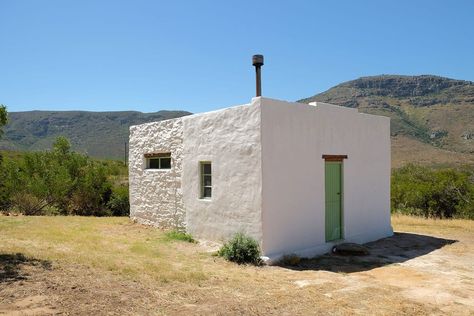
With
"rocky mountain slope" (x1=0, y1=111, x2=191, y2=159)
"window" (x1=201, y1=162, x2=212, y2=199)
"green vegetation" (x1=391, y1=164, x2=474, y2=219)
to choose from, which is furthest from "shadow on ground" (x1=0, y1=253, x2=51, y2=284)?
"rocky mountain slope" (x1=0, y1=111, x2=191, y2=159)

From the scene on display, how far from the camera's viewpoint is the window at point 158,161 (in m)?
11.7

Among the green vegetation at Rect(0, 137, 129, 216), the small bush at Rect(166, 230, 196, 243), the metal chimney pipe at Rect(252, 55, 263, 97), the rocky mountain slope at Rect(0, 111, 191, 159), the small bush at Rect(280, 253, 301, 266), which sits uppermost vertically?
the rocky mountain slope at Rect(0, 111, 191, 159)

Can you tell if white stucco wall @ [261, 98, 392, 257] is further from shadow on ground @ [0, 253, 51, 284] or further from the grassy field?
shadow on ground @ [0, 253, 51, 284]

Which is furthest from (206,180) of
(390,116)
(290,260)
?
(390,116)

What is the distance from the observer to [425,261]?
863 cm

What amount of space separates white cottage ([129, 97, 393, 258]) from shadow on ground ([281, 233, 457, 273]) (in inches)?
14.5

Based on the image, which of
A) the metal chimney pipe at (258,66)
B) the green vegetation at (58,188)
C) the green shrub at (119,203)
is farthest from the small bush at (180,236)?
the green vegetation at (58,188)

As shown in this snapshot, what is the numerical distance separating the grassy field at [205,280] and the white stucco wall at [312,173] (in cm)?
71

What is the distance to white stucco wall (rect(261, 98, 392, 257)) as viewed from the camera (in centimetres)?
841

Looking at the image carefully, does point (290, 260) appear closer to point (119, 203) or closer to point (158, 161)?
point (158, 161)

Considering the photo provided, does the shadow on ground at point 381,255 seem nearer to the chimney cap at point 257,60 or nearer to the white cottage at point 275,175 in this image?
the white cottage at point 275,175

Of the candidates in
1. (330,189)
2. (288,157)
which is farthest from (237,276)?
(330,189)

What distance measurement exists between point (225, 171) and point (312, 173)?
78.4 inches

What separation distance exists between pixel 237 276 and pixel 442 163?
3838 centimetres
